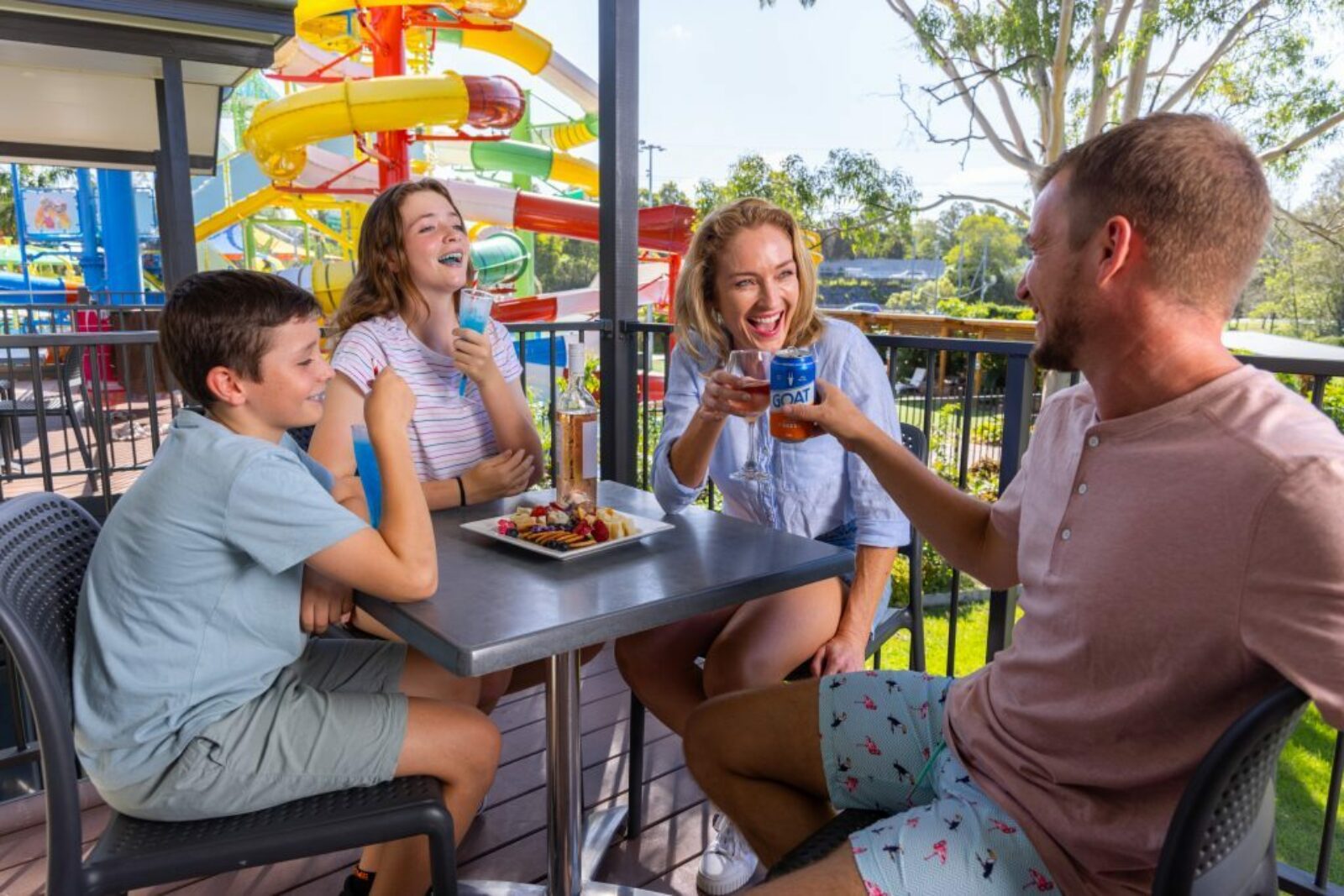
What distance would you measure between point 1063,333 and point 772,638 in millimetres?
869

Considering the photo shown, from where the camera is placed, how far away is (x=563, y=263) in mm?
54188

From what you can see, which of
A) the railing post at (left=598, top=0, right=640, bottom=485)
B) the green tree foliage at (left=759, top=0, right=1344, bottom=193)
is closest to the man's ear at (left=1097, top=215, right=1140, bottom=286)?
the railing post at (left=598, top=0, right=640, bottom=485)

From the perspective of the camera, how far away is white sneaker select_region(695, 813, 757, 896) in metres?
1.97

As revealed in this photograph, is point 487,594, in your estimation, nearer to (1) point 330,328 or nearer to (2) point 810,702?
(2) point 810,702

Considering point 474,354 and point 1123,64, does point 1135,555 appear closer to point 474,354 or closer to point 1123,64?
point 474,354

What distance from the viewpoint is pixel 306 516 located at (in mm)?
1300

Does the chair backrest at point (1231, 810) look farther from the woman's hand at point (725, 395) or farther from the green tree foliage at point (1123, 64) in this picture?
the green tree foliage at point (1123, 64)

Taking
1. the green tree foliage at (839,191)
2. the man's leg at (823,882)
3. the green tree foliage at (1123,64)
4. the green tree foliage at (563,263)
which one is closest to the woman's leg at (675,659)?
the man's leg at (823,882)

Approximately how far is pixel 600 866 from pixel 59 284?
2234cm

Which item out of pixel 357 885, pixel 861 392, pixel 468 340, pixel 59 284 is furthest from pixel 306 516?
pixel 59 284

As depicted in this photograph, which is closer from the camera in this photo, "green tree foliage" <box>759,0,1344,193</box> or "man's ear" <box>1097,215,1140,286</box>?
"man's ear" <box>1097,215,1140,286</box>

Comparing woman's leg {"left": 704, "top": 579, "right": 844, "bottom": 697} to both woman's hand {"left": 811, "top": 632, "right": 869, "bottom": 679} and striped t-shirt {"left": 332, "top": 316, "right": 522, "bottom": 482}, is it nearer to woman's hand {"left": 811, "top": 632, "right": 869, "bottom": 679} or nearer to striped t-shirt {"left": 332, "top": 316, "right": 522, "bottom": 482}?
woman's hand {"left": 811, "top": 632, "right": 869, "bottom": 679}

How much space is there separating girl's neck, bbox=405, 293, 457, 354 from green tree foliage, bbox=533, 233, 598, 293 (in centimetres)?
4825

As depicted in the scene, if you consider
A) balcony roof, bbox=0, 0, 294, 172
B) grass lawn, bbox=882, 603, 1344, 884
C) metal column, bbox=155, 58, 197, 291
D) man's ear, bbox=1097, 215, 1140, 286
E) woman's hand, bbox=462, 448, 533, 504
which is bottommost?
grass lawn, bbox=882, 603, 1344, 884
